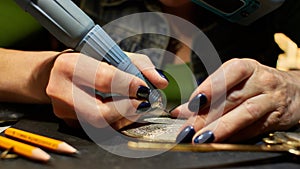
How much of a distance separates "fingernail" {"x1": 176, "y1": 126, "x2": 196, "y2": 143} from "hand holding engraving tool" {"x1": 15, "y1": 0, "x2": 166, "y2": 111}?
2.4 inches

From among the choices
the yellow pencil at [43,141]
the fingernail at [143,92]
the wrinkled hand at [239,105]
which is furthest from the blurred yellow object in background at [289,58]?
the yellow pencil at [43,141]

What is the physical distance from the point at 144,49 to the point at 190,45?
100 millimetres

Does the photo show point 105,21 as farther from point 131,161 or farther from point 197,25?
point 131,161

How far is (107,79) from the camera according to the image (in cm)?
49

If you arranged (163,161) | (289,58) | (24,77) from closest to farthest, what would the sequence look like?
(163,161) → (24,77) → (289,58)

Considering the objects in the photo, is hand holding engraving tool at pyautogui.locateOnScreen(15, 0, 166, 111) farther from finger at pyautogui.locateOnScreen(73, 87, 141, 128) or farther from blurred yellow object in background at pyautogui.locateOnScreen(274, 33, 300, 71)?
blurred yellow object in background at pyautogui.locateOnScreen(274, 33, 300, 71)

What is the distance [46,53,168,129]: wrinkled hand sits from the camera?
0.50 m

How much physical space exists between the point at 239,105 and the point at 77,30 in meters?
0.23

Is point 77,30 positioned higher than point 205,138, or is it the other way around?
point 77,30

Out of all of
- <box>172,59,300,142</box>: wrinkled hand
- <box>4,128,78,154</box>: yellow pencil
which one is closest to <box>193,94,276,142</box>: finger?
<box>172,59,300,142</box>: wrinkled hand

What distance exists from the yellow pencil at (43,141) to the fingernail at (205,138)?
0.14m

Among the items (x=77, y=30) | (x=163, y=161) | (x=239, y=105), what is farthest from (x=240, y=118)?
(x=77, y=30)

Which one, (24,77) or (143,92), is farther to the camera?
(24,77)

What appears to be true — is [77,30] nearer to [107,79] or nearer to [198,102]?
[107,79]
